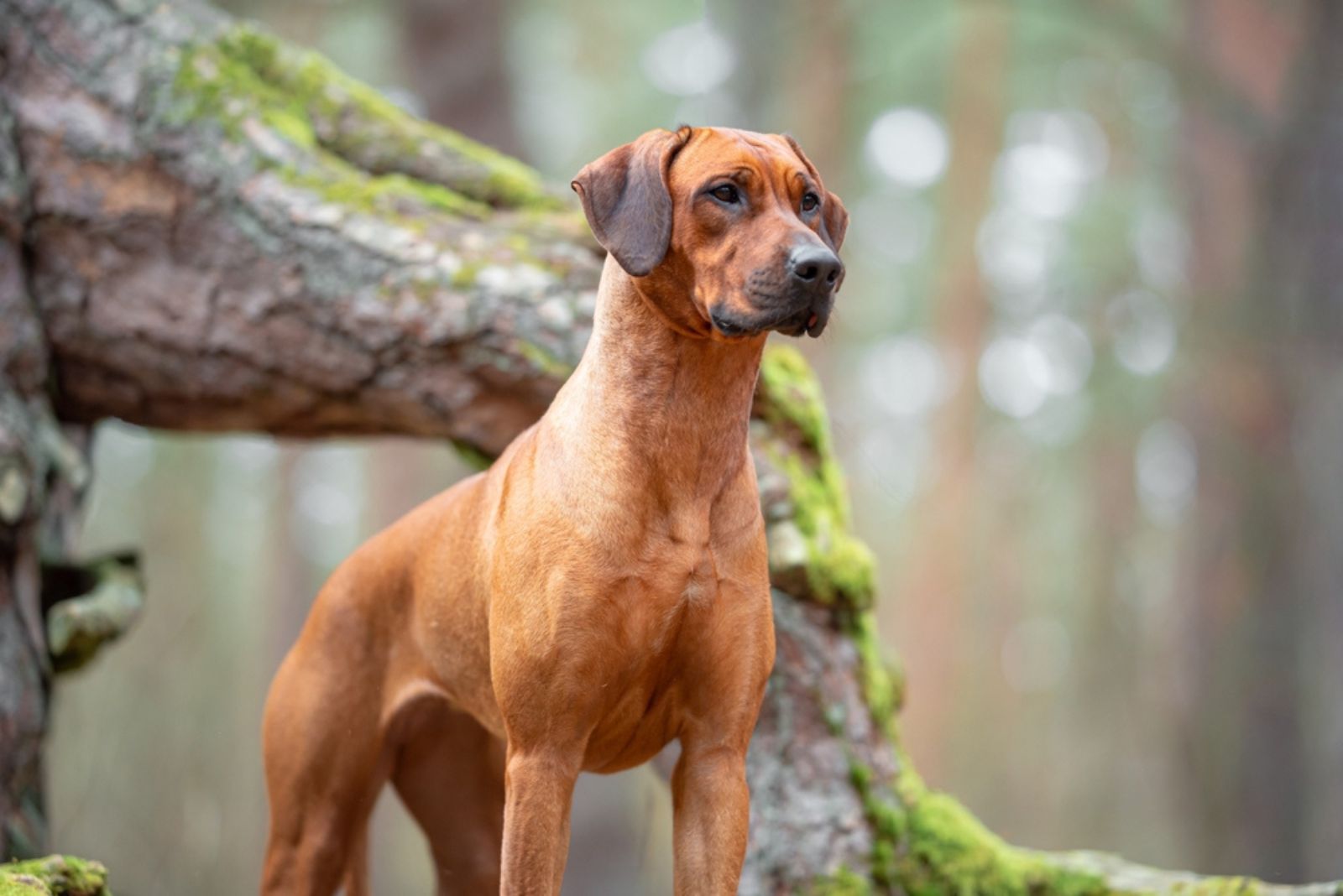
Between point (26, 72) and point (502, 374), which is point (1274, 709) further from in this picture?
point (26, 72)

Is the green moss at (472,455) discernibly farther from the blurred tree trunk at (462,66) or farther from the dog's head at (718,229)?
the blurred tree trunk at (462,66)

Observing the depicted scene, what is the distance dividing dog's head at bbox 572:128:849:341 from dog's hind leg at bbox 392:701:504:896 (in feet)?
7.42

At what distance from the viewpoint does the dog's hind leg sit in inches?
196

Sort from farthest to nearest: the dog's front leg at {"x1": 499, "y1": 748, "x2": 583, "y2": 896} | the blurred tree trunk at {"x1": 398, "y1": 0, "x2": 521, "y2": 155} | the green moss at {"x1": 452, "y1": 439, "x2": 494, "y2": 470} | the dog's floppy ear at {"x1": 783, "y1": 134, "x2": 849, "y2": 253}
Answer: the blurred tree trunk at {"x1": 398, "y1": 0, "x2": 521, "y2": 155}, the green moss at {"x1": 452, "y1": 439, "x2": 494, "y2": 470}, the dog's floppy ear at {"x1": 783, "y1": 134, "x2": 849, "y2": 253}, the dog's front leg at {"x1": 499, "y1": 748, "x2": 583, "y2": 896}

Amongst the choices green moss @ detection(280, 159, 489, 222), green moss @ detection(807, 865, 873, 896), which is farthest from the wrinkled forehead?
green moss @ detection(807, 865, 873, 896)

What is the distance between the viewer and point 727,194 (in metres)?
3.36

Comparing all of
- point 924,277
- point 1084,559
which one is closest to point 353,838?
point 924,277

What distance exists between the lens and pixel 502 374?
544cm

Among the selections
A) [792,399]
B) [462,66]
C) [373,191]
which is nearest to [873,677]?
[792,399]

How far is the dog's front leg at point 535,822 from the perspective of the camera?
345 centimetres

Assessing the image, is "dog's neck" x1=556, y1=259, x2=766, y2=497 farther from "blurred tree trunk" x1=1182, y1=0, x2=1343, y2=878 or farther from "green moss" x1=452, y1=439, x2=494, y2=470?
"blurred tree trunk" x1=1182, y1=0, x2=1343, y2=878

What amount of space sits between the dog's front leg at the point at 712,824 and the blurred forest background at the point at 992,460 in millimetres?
1366

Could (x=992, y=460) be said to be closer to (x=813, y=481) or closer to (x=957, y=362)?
(x=957, y=362)

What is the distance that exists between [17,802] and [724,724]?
3.41 metres
